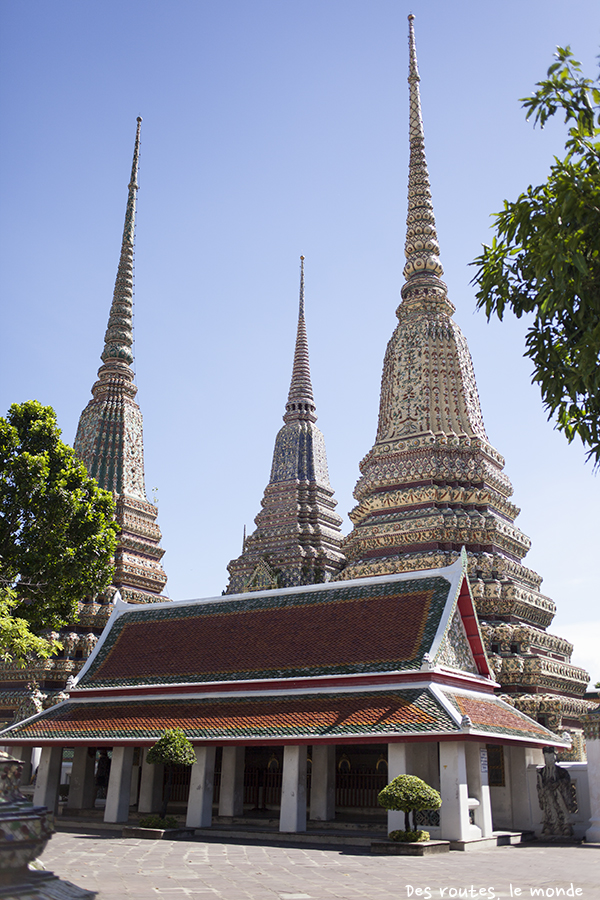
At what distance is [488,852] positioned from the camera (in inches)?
567

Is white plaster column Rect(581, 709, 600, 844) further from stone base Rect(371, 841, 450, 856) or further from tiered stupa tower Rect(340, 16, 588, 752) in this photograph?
tiered stupa tower Rect(340, 16, 588, 752)

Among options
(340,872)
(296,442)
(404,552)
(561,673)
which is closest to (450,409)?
(404,552)

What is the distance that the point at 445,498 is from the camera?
27.9 metres

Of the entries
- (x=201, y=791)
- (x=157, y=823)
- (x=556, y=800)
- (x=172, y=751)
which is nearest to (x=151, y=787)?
(x=201, y=791)

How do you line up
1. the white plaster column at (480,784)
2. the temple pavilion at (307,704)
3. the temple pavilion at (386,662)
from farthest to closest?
the temple pavilion at (386,662) < the white plaster column at (480,784) < the temple pavilion at (307,704)

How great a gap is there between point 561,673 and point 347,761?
9.75 m

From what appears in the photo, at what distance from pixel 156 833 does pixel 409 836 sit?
5.03 m

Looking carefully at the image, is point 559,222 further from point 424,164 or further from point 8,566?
point 424,164

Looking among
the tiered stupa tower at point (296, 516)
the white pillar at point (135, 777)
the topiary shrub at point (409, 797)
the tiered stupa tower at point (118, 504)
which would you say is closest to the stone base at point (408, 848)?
the topiary shrub at point (409, 797)

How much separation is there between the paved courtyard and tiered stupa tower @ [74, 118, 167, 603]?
781 inches

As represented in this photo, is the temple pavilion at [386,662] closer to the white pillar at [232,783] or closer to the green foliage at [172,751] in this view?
the white pillar at [232,783]

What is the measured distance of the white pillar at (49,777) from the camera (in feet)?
64.6

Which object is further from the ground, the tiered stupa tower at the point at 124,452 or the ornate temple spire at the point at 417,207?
the ornate temple spire at the point at 417,207

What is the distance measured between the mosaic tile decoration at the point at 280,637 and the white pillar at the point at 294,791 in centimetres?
194
